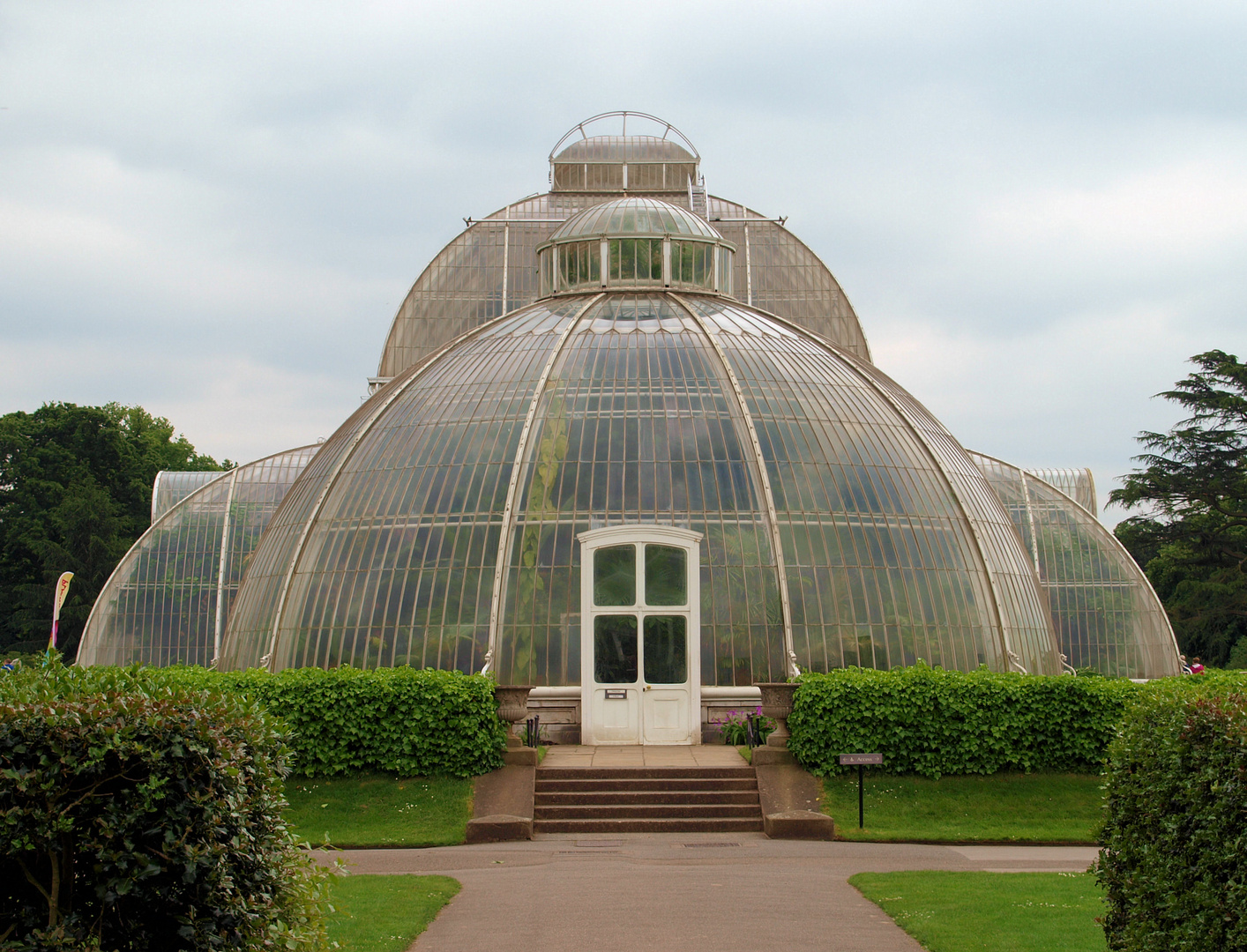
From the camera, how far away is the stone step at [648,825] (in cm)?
1902

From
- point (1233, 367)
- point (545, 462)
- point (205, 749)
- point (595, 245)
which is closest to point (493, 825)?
point (545, 462)

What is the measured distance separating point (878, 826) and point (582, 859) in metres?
4.90

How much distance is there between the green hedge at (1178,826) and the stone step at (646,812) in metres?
8.79

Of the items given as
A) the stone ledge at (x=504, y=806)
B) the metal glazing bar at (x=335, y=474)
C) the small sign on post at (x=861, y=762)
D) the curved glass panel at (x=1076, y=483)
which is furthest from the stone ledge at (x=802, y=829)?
the curved glass panel at (x=1076, y=483)

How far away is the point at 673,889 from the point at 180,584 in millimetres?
21959

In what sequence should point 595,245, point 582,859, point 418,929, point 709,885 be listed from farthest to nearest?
point 595,245 < point 582,859 < point 709,885 < point 418,929

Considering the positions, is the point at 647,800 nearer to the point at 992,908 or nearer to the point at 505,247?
the point at 992,908

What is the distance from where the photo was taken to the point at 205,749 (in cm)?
839

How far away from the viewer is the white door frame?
22.6 meters

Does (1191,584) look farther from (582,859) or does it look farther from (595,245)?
(582,859)

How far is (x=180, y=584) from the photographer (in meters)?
32.7

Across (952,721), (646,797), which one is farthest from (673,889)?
(952,721)

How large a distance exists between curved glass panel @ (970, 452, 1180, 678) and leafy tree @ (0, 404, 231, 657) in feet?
152

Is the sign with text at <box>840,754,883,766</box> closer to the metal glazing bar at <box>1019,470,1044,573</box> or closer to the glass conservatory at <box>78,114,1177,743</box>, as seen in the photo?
the glass conservatory at <box>78,114,1177,743</box>
